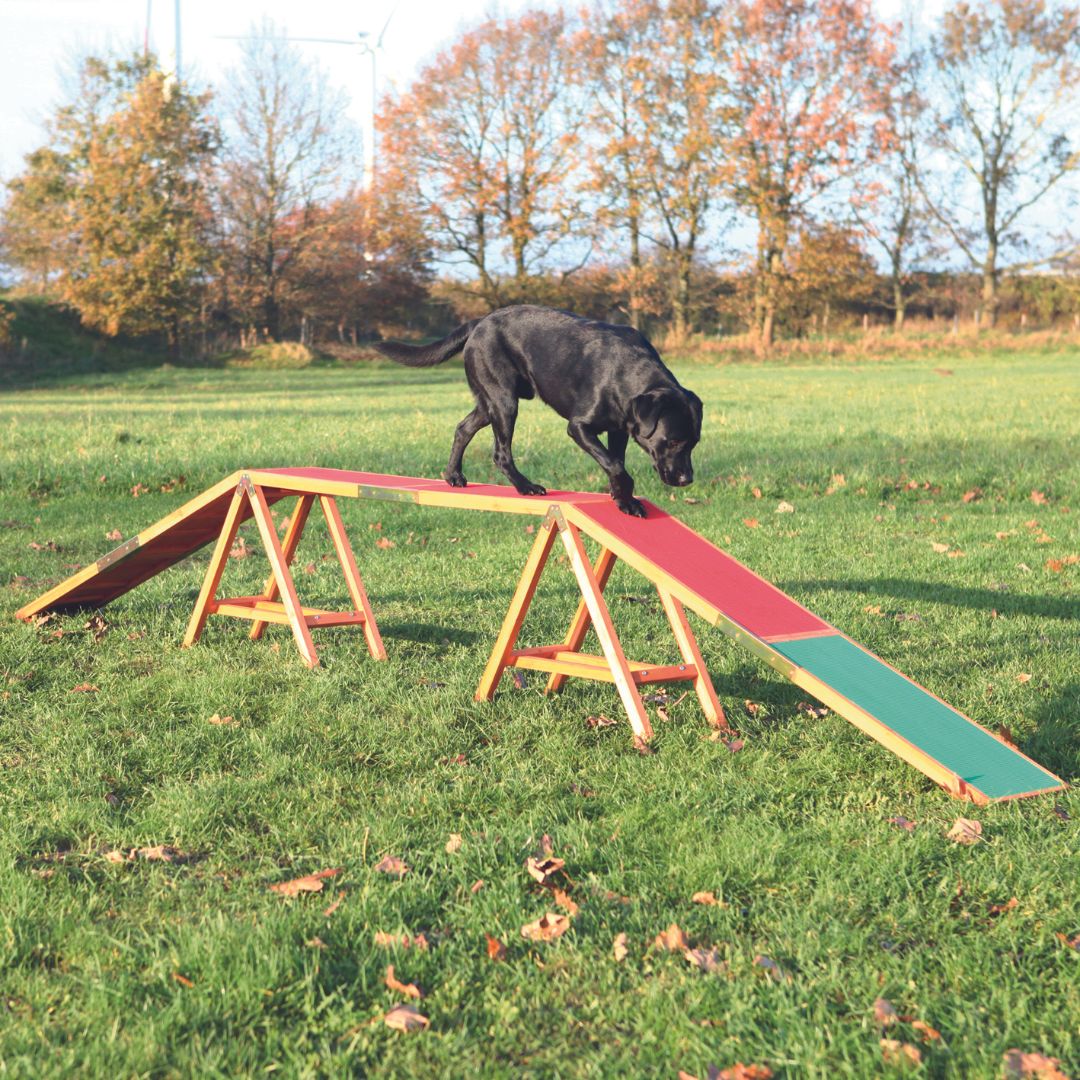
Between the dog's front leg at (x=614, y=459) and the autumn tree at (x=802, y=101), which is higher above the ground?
the autumn tree at (x=802, y=101)

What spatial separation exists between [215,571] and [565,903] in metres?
3.69

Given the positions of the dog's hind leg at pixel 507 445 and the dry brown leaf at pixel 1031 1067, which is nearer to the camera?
the dry brown leaf at pixel 1031 1067

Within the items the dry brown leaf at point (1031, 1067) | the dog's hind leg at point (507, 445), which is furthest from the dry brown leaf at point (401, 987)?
the dog's hind leg at point (507, 445)

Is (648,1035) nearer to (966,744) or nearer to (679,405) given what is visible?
(966,744)

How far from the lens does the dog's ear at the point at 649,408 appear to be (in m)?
4.83

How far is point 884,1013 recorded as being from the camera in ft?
9.09

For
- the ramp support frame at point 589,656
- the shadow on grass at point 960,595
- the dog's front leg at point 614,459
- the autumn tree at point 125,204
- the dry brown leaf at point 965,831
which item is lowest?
the dry brown leaf at point 965,831

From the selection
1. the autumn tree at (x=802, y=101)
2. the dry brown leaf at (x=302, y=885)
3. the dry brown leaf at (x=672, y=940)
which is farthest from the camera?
the autumn tree at (x=802, y=101)

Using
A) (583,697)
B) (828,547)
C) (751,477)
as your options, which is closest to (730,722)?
(583,697)

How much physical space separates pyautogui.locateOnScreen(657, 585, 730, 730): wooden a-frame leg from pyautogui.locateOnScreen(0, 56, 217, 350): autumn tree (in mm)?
41585

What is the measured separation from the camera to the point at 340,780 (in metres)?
4.37

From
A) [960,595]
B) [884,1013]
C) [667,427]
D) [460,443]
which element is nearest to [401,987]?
[884,1013]

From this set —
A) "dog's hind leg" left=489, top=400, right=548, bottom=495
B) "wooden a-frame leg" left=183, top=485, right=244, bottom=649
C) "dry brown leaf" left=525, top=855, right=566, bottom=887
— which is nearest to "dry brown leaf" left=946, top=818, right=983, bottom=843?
"dry brown leaf" left=525, top=855, right=566, bottom=887

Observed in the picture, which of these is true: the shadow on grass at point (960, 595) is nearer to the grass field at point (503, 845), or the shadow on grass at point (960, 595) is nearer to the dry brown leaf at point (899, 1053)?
the grass field at point (503, 845)
